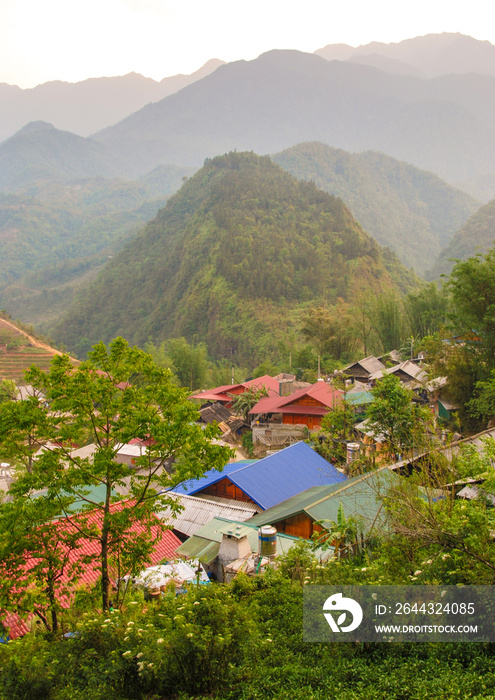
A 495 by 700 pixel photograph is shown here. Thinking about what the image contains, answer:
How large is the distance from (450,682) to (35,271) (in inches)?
6252

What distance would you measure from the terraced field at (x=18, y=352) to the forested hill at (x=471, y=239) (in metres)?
69.9

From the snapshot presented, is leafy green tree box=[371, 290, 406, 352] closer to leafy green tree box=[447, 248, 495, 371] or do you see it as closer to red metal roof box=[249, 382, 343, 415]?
red metal roof box=[249, 382, 343, 415]

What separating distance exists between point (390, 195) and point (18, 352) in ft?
428

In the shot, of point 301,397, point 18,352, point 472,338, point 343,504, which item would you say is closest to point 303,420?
point 301,397

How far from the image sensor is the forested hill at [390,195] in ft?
478

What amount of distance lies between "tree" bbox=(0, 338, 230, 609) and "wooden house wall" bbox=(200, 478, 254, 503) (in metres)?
8.82

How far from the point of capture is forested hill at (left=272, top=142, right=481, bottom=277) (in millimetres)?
145750

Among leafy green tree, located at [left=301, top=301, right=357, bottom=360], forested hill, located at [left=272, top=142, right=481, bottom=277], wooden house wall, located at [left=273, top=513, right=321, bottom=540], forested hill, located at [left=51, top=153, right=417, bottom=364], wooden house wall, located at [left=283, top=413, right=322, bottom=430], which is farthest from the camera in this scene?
forested hill, located at [left=272, top=142, right=481, bottom=277]

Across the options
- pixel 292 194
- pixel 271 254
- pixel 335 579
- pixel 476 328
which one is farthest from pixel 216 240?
pixel 335 579

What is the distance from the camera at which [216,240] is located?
83.4 metres

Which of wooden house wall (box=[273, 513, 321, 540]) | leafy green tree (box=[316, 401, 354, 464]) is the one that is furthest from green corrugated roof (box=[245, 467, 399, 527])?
leafy green tree (box=[316, 401, 354, 464])

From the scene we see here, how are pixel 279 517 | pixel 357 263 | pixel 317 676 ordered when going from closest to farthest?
pixel 317 676, pixel 279 517, pixel 357 263

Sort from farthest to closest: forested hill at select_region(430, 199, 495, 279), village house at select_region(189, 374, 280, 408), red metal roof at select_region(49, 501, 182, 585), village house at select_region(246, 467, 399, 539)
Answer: forested hill at select_region(430, 199, 495, 279) → village house at select_region(189, 374, 280, 408) → village house at select_region(246, 467, 399, 539) → red metal roof at select_region(49, 501, 182, 585)

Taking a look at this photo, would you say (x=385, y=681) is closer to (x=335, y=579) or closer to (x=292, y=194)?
(x=335, y=579)
